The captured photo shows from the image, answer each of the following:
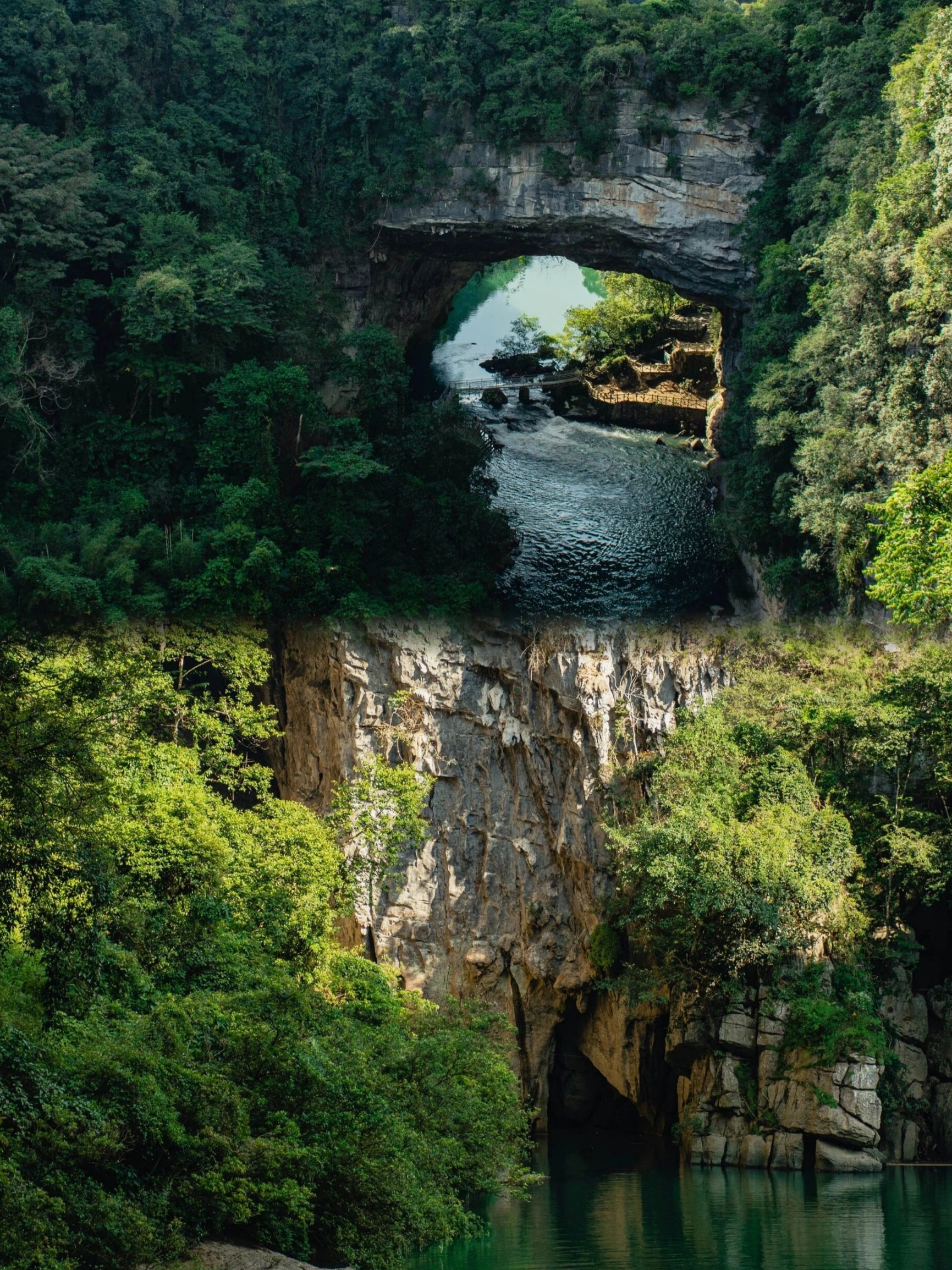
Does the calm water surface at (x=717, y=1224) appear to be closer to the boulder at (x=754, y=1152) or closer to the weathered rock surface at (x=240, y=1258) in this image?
the boulder at (x=754, y=1152)

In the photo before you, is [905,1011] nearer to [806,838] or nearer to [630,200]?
[806,838]

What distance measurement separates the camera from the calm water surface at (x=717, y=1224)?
17609 millimetres

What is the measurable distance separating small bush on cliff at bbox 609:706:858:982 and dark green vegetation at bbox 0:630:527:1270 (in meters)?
5.68

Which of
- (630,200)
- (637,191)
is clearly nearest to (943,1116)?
(630,200)

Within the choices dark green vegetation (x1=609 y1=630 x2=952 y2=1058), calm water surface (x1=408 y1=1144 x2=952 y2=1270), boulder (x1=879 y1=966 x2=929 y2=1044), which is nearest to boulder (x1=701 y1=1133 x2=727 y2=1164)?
calm water surface (x1=408 y1=1144 x2=952 y2=1270)

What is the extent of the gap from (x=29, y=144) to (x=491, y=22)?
11.3 meters

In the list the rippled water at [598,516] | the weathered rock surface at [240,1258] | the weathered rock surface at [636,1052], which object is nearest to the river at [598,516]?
the rippled water at [598,516]

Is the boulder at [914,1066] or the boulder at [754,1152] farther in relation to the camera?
the boulder at [914,1066]

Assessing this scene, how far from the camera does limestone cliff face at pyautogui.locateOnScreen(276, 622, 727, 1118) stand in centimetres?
3222

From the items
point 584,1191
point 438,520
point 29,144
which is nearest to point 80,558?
point 438,520

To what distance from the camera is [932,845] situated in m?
27.6

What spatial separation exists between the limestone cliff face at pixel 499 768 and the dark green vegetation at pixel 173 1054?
28.5 feet

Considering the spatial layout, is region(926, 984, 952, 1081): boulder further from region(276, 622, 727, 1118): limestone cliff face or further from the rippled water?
the rippled water

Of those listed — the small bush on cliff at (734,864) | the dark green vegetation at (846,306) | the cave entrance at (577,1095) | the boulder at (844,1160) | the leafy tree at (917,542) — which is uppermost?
the dark green vegetation at (846,306)
